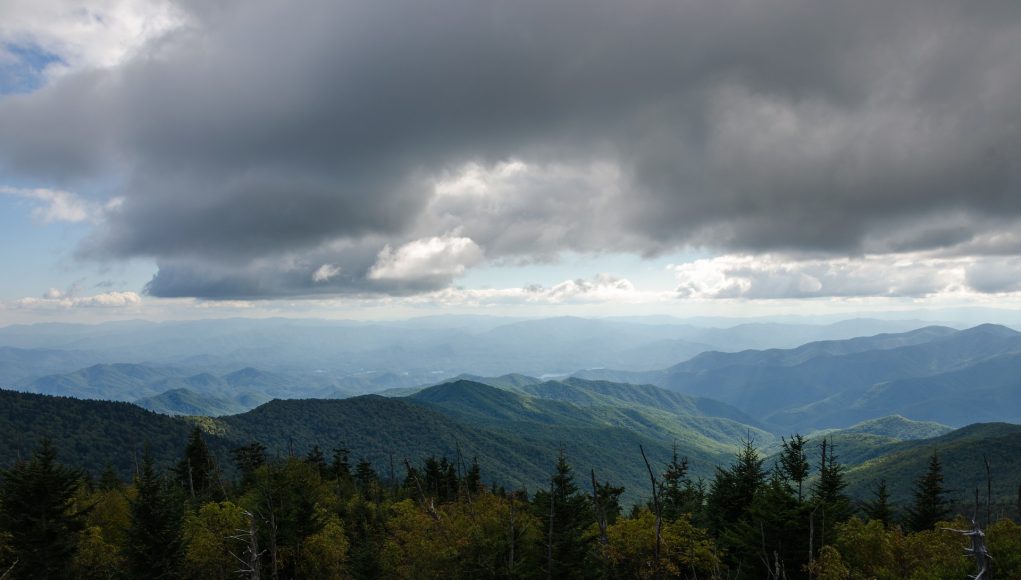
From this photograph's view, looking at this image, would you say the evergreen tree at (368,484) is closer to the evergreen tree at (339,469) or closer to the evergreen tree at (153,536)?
the evergreen tree at (339,469)

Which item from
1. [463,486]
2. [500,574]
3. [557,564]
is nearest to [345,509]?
[463,486]

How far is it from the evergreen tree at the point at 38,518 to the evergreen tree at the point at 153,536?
17.8 ft

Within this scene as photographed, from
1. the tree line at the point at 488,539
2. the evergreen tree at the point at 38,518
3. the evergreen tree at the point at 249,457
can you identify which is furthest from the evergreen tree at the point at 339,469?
the evergreen tree at the point at 38,518

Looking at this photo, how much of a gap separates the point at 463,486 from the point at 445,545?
5009 cm

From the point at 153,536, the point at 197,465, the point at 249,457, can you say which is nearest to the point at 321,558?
the point at 153,536

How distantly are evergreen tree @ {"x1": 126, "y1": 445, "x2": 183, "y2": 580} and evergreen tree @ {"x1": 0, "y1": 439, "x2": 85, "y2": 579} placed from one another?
5426 mm

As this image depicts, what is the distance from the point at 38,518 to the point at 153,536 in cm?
943

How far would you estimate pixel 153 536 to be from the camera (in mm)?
47312

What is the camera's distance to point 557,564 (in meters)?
47.9

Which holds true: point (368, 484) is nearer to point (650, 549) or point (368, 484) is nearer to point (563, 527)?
point (563, 527)

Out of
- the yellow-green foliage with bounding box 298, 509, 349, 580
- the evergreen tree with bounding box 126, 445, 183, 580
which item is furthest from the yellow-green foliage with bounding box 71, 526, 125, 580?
the yellow-green foliage with bounding box 298, 509, 349, 580

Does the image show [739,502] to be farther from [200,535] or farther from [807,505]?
[200,535]

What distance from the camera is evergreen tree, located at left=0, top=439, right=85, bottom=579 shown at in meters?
45.3

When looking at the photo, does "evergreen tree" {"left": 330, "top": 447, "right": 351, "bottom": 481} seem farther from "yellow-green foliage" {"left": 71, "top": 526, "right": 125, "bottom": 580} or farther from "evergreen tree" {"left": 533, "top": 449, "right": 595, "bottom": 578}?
"evergreen tree" {"left": 533, "top": 449, "right": 595, "bottom": 578}
